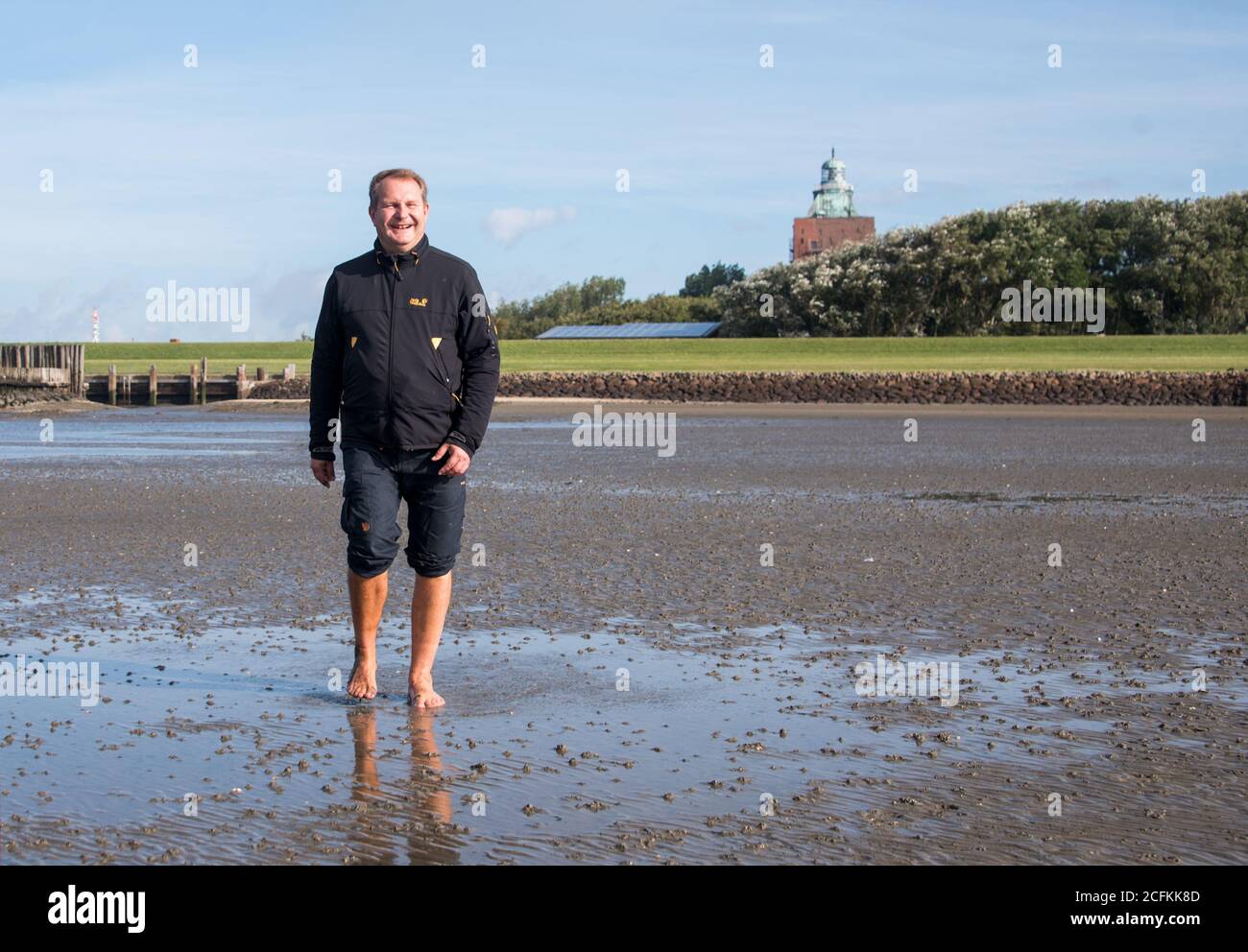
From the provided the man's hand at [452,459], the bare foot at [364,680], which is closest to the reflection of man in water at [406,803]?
the bare foot at [364,680]

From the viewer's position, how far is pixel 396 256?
20.7ft

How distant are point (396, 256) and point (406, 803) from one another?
2.36 meters

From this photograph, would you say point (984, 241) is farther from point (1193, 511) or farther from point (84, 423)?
point (1193, 511)

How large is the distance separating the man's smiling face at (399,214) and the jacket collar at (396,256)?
2 cm

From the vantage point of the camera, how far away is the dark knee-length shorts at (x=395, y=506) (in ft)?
20.9

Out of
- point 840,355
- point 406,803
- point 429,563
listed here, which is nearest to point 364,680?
point 429,563

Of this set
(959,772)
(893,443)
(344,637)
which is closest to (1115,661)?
(959,772)

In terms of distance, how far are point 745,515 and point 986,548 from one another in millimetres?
3077

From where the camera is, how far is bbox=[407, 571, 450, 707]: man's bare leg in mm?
6418

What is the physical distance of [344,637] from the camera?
804 cm

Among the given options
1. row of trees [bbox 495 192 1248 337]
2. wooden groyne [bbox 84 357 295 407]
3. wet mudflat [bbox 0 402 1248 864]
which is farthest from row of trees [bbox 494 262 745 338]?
wet mudflat [bbox 0 402 1248 864]

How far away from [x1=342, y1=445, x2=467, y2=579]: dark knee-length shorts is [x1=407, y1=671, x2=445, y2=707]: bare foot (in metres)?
0.44

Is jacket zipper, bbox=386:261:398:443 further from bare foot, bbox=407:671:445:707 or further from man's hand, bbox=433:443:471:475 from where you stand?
A: bare foot, bbox=407:671:445:707

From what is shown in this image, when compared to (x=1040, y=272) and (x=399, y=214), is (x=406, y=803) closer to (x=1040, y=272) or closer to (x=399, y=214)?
(x=399, y=214)
